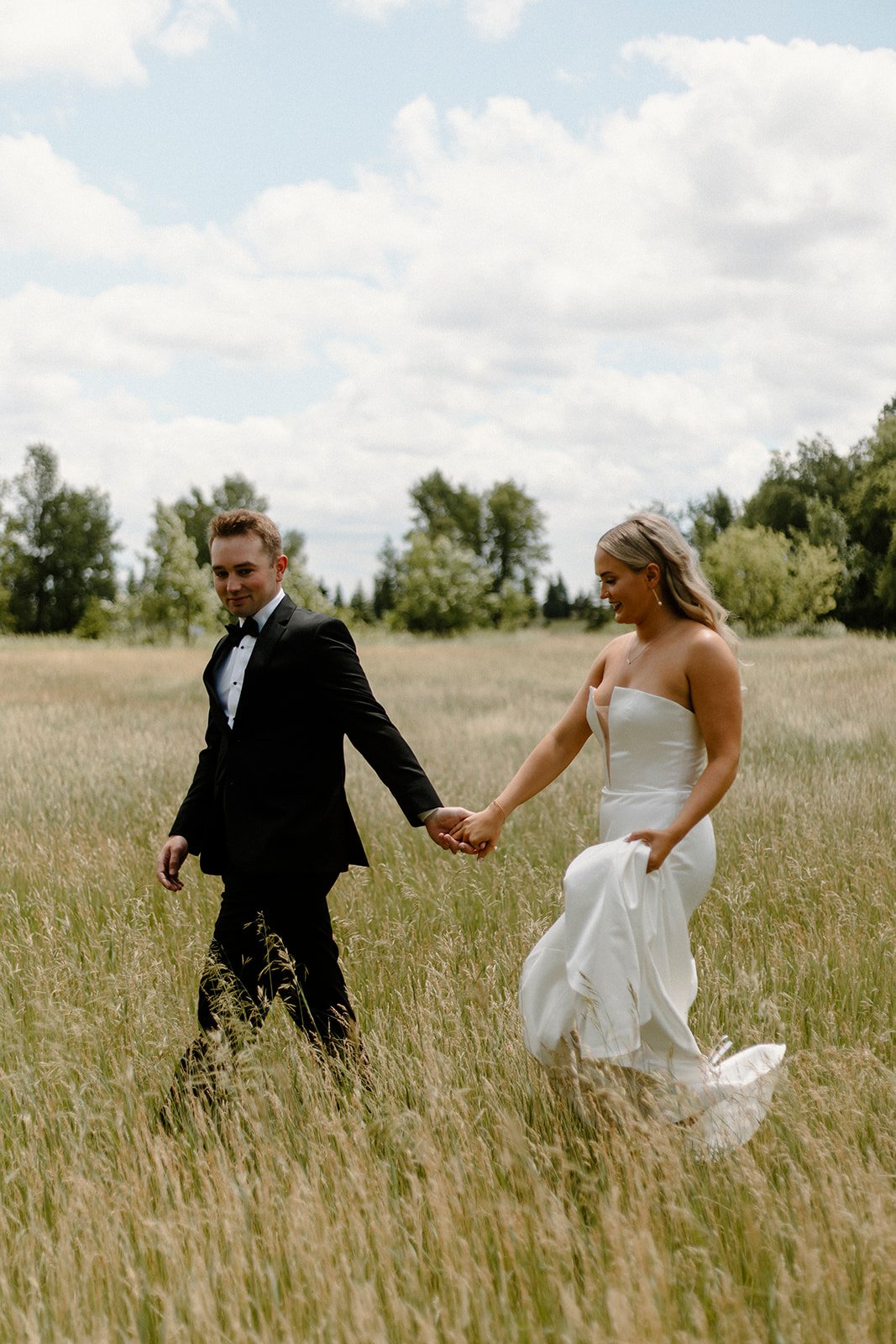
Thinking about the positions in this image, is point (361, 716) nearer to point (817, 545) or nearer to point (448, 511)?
point (817, 545)

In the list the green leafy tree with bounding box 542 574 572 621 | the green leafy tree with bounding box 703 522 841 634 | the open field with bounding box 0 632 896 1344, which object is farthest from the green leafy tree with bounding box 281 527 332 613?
the open field with bounding box 0 632 896 1344

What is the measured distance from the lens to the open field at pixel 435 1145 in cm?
A: 227

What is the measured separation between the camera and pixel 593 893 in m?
3.03

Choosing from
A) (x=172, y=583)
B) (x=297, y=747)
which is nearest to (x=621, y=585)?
(x=297, y=747)

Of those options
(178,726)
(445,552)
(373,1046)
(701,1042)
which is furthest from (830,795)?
(445,552)

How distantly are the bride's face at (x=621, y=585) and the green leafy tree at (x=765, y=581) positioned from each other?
45007 mm

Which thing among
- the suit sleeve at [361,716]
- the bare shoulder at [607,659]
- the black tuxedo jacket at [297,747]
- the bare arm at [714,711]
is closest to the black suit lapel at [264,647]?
the black tuxedo jacket at [297,747]

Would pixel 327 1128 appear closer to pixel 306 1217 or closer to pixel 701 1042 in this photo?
pixel 306 1217

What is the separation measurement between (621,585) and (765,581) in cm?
4754

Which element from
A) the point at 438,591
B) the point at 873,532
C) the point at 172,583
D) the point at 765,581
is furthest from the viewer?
the point at 438,591

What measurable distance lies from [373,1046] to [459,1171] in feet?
3.56

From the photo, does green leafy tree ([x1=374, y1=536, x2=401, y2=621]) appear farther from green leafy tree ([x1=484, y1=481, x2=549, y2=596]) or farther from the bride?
the bride

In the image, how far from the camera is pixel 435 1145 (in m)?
2.99

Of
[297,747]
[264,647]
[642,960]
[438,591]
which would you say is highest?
[438,591]
